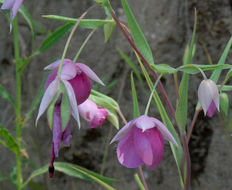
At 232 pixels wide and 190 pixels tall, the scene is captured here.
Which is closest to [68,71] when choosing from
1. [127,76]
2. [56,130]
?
[56,130]

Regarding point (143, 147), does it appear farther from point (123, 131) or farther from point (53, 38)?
point (53, 38)

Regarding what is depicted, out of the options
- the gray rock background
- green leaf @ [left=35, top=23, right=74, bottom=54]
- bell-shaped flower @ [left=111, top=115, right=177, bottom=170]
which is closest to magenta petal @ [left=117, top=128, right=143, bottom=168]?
bell-shaped flower @ [left=111, top=115, right=177, bottom=170]

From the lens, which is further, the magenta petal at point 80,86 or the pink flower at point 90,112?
the pink flower at point 90,112

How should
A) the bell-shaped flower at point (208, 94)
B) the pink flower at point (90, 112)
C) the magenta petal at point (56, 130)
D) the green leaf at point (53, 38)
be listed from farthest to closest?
the green leaf at point (53, 38)
the pink flower at point (90, 112)
the bell-shaped flower at point (208, 94)
the magenta petal at point (56, 130)

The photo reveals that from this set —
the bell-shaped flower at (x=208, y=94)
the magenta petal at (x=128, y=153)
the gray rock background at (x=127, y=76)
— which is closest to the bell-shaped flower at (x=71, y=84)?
the magenta petal at (x=128, y=153)

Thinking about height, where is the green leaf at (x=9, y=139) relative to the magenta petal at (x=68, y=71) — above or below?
below

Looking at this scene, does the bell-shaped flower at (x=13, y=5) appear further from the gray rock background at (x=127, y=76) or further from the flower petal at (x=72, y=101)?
the gray rock background at (x=127, y=76)

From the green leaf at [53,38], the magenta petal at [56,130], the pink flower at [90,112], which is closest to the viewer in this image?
the magenta petal at [56,130]
